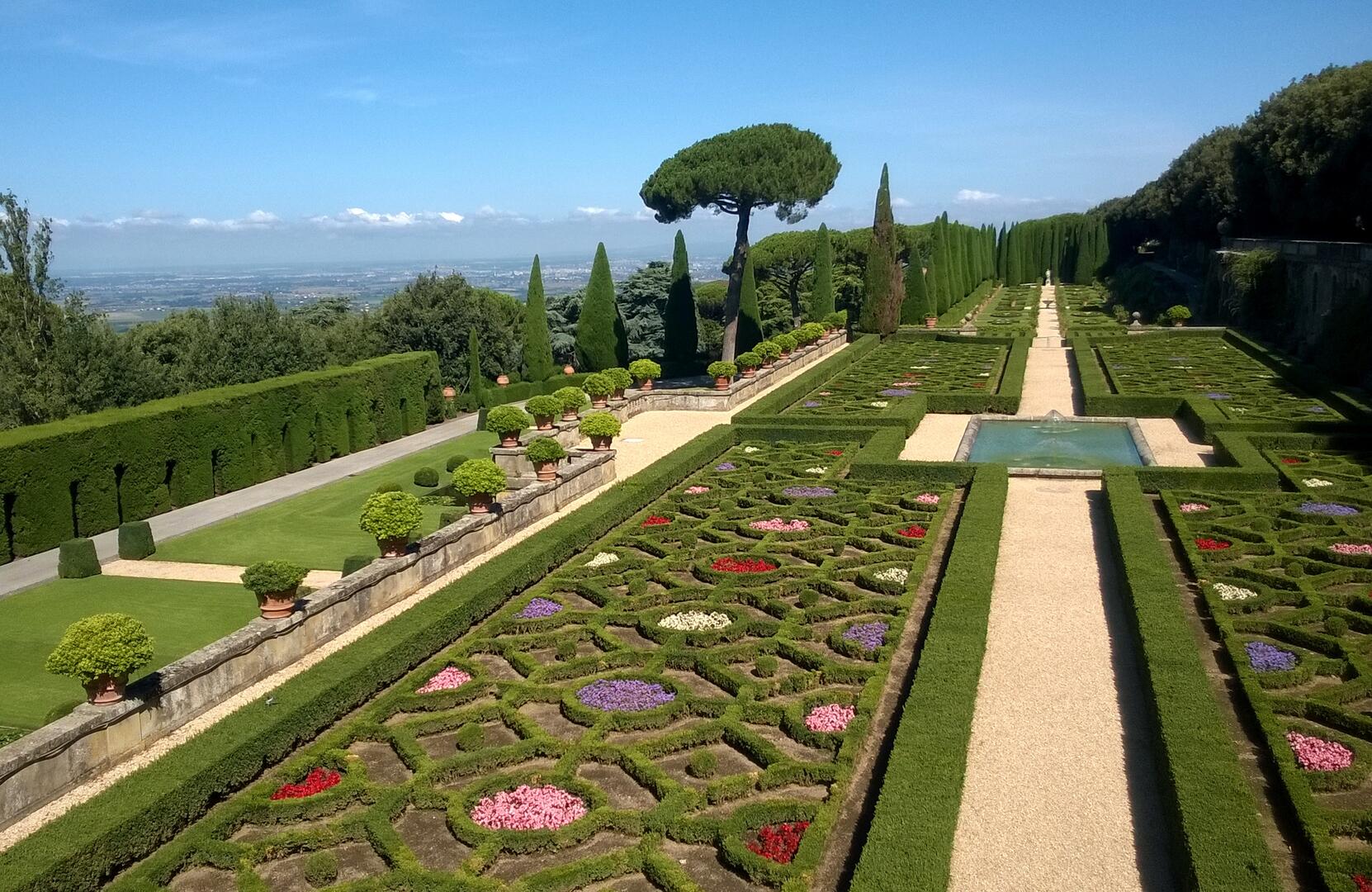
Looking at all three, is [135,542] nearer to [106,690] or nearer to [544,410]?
[544,410]

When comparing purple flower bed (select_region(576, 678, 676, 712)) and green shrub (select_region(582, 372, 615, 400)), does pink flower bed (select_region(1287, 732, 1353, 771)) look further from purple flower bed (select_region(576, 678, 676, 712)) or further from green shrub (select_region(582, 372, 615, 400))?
green shrub (select_region(582, 372, 615, 400))

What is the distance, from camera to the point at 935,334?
Result: 138ft

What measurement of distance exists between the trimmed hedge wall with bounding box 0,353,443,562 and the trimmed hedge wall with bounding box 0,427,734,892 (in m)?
11.6

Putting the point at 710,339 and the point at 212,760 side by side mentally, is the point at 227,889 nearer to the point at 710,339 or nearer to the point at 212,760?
the point at 212,760

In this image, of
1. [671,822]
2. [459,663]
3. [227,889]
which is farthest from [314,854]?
[459,663]

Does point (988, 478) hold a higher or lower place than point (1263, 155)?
lower

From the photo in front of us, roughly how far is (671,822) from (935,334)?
36.7 m

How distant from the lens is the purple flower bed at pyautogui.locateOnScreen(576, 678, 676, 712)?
9.73 metres

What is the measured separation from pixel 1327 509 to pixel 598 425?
38.4 ft

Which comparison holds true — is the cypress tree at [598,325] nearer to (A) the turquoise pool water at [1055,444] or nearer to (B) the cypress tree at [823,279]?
(B) the cypress tree at [823,279]

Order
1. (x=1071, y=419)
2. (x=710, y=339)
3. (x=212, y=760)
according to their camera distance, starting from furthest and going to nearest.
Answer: (x=710, y=339), (x=1071, y=419), (x=212, y=760)

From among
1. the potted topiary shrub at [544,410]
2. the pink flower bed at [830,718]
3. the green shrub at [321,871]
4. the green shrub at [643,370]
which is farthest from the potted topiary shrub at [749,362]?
the green shrub at [321,871]

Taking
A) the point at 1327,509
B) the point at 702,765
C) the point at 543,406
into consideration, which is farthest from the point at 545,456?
the point at 1327,509

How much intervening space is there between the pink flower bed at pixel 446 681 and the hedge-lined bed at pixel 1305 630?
7.27 m
